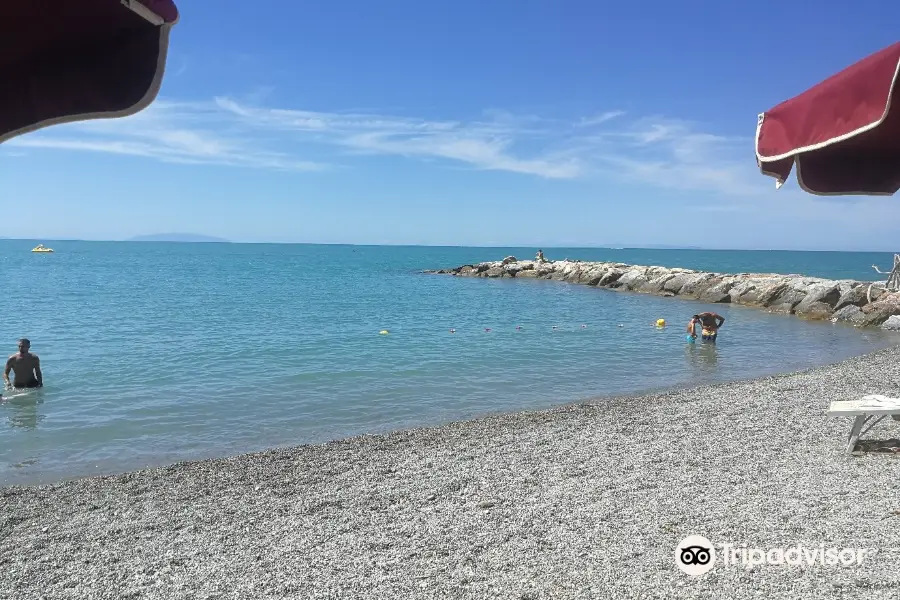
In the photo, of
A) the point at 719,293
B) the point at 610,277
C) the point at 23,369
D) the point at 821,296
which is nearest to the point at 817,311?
the point at 821,296

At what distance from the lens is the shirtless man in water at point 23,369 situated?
14.1 metres

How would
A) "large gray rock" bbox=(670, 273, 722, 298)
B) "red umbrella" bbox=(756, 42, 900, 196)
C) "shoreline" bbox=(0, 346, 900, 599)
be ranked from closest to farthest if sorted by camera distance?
"red umbrella" bbox=(756, 42, 900, 196) → "shoreline" bbox=(0, 346, 900, 599) → "large gray rock" bbox=(670, 273, 722, 298)

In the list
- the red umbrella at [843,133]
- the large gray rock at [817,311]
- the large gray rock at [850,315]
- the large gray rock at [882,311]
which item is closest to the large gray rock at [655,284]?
the large gray rock at [817,311]

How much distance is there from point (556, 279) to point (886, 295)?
31427 mm

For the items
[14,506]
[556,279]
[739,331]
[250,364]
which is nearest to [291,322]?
[250,364]

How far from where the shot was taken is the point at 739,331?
26.1 metres

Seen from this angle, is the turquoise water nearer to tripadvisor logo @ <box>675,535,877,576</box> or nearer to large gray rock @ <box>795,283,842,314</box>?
large gray rock @ <box>795,283,842,314</box>

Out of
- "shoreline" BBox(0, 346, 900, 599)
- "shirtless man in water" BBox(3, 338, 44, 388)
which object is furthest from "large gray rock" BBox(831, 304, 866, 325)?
"shirtless man in water" BBox(3, 338, 44, 388)

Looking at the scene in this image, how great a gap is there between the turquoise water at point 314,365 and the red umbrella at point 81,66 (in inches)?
326

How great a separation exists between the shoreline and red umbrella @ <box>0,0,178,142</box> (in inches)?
153

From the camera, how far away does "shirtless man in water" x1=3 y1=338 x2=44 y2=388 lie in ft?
46.2

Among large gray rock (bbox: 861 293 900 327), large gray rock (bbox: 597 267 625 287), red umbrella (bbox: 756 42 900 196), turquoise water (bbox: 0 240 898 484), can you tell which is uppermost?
red umbrella (bbox: 756 42 900 196)

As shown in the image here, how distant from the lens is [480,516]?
6.48m

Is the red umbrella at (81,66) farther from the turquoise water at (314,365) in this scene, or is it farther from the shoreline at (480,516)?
the turquoise water at (314,365)
